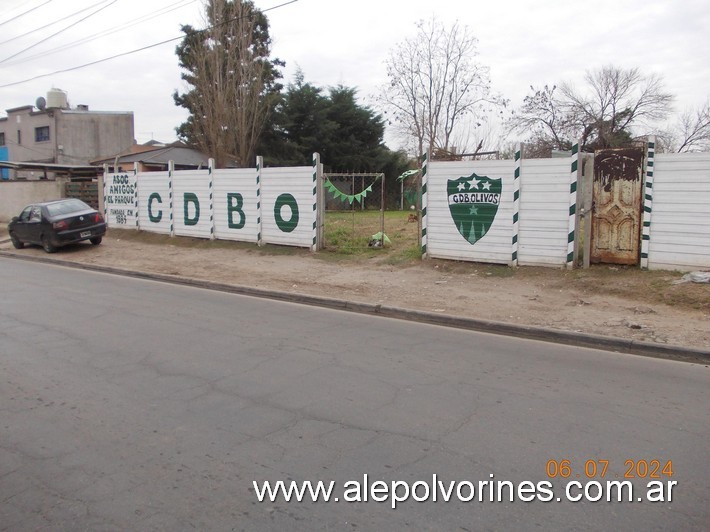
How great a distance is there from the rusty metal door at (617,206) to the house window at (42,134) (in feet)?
163

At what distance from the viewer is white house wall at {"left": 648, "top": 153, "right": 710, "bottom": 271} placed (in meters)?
10.0

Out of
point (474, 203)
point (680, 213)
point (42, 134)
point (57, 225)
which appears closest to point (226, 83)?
point (57, 225)

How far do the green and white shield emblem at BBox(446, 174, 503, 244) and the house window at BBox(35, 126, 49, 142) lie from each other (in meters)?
46.7

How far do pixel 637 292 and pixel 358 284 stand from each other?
5.21 meters

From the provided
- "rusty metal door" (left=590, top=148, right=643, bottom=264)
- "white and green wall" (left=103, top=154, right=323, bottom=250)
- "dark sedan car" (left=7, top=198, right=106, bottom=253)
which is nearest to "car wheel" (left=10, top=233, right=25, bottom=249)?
"dark sedan car" (left=7, top=198, right=106, bottom=253)

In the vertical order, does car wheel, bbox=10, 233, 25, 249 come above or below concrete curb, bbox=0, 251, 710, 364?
above

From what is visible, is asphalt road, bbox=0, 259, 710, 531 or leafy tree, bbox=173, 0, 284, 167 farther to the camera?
leafy tree, bbox=173, 0, 284, 167

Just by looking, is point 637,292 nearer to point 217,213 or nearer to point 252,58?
point 217,213

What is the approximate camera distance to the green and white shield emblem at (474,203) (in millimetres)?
12320

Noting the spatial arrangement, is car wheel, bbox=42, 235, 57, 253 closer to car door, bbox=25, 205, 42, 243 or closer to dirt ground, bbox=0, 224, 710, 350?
car door, bbox=25, 205, 42, 243

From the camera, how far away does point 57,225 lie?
58.2 feet

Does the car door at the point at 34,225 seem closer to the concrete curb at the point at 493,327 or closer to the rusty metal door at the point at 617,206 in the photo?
the concrete curb at the point at 493,327

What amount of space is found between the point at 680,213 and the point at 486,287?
3.79m

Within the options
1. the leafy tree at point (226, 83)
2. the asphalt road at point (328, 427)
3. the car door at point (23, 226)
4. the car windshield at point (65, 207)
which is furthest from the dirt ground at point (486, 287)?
the leafy tree at point (226, 83)
